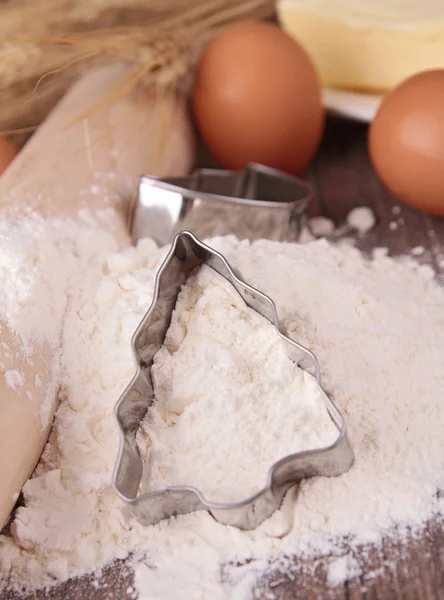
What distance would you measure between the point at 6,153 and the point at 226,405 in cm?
65

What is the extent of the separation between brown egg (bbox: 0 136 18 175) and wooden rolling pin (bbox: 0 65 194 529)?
3 cm

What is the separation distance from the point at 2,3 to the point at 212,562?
1.65 m

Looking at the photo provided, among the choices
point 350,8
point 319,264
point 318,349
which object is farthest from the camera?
point 350,8

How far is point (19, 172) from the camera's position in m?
1.13

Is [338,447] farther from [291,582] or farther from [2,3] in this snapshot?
[2,3]

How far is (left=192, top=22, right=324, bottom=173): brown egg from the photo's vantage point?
4.37 ft

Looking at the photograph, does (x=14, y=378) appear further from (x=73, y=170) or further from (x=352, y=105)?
(x=352, y=105)

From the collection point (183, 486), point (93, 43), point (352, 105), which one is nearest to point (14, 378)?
point (183, 486)

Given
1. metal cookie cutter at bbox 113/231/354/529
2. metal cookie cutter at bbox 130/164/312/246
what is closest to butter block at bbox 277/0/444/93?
metal cookie cutter at bbox 130/164/312/246

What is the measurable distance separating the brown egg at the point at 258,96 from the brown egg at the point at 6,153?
391 mm

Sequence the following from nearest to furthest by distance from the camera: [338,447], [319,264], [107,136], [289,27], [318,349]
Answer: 1. [338,447]
2. [318,349]
3. [319,264]
4. [107,136]
5. [289,27]

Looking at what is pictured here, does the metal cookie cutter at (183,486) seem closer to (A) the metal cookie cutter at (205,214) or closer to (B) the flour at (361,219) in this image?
(A) the metal cookie cutter at (205,214)

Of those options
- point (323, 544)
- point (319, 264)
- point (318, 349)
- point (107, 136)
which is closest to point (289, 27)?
point (107, 136)

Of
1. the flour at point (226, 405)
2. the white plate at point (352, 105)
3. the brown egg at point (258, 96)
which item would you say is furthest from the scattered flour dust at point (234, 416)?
the white plate at point (352, 105)
